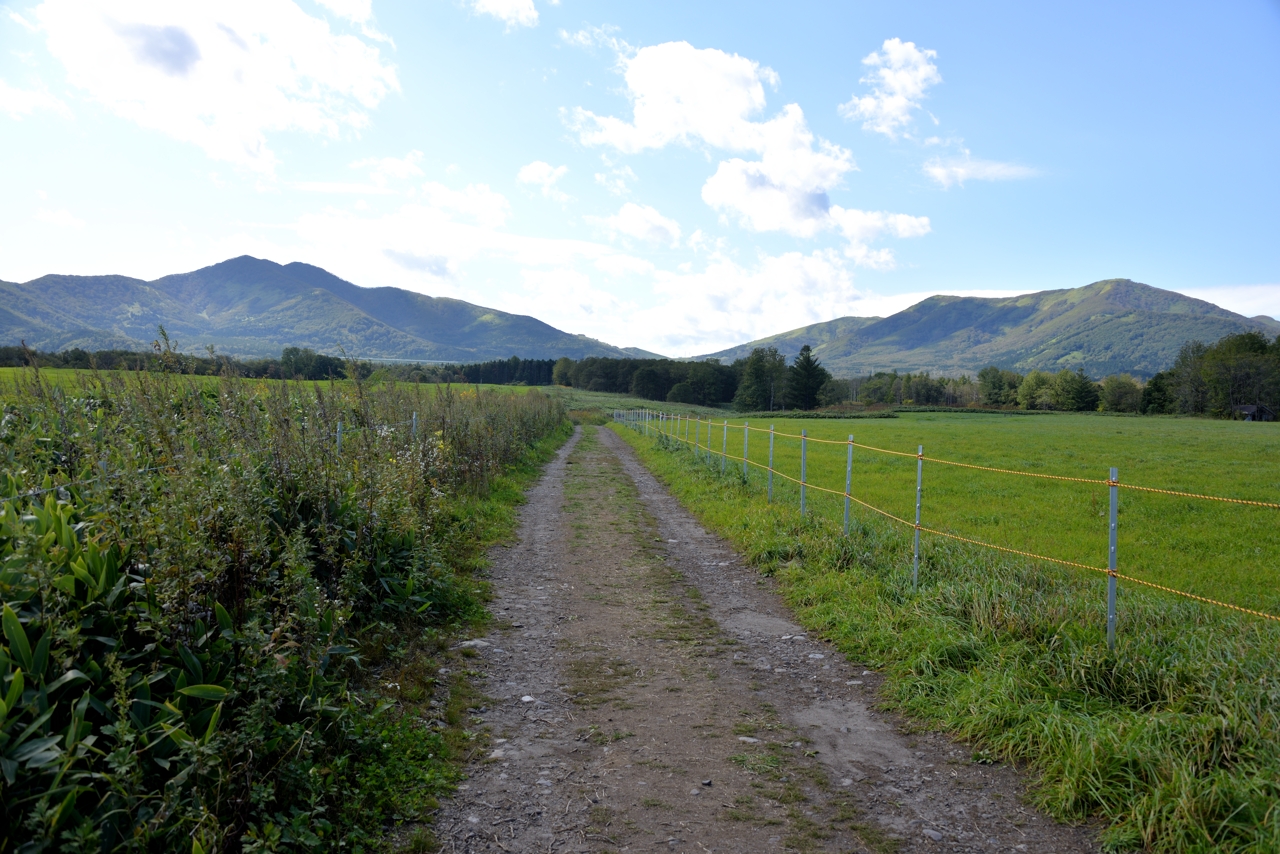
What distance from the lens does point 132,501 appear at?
3.62 m

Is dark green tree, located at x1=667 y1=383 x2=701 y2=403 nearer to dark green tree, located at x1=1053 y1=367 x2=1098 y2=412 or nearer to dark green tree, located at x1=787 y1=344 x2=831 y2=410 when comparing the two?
dark green tree, located at x1=787 y1=344 x2=831 y2=410

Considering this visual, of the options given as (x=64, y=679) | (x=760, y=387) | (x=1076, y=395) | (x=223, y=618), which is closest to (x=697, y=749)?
(x=223, y=618)

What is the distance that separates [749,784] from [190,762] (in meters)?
2.81

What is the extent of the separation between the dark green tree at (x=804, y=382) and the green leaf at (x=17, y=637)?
9621 centimetres

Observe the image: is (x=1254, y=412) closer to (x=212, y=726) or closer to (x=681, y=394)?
(x=681, y=394)

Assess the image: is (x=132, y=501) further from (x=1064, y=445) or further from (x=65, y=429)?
(x=1064, y=445)

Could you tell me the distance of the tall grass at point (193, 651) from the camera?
255 cm

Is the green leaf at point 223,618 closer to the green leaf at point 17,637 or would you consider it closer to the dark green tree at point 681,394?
the green leaf at point 17,637

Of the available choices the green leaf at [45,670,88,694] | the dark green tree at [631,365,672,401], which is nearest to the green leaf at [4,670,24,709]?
the green leaf at [45,670,88,694]

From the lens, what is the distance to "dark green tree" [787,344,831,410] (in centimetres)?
9562

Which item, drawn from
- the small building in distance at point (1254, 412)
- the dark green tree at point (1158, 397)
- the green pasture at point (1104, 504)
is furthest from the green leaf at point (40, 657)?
the dark green tree at point (1158, 397)

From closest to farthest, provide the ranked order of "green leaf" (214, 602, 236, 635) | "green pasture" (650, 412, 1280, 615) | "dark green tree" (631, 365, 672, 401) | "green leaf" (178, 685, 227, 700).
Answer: "green leaf" (178, 685, 227, 700) < "green leaf" (214, 602, 236, 635) < "green pasture" (650, 412, 1280, 615) < "dark green tree" (631, 365, 672, 401)

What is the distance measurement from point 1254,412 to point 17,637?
343 ft

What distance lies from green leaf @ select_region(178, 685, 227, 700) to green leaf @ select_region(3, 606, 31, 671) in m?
0.58
